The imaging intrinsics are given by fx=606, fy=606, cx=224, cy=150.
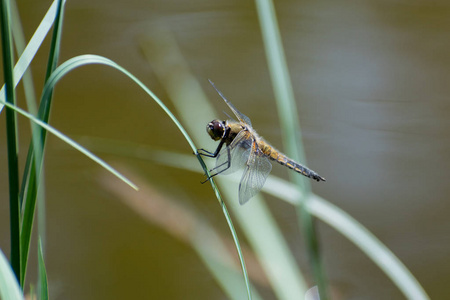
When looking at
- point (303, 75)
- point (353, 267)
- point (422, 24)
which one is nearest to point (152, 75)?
point (303, 75)

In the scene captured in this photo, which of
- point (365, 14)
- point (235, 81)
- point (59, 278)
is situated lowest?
point (59, 278)

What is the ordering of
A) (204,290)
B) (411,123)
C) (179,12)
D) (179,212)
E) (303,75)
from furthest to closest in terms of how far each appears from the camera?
(179,12), (303,75), (411,123), (204,290), (179,212)

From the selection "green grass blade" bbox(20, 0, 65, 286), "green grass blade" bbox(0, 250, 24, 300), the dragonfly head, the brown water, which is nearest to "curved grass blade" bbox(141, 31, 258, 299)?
the dragonfly head

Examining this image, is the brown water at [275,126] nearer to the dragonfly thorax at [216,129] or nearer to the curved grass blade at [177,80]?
the curved grass blade at [177,80]

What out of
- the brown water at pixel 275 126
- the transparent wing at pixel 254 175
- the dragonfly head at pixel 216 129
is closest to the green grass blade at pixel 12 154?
the transparent wing at pixel 254 175

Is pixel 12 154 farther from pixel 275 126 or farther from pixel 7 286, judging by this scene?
pixel 275 126

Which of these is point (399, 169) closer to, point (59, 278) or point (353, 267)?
point (353, 267)

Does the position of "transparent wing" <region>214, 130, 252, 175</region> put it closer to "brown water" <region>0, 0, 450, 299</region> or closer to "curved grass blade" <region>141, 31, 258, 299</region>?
"curved grass blade" <region>141, 31, 258, 299</region>
